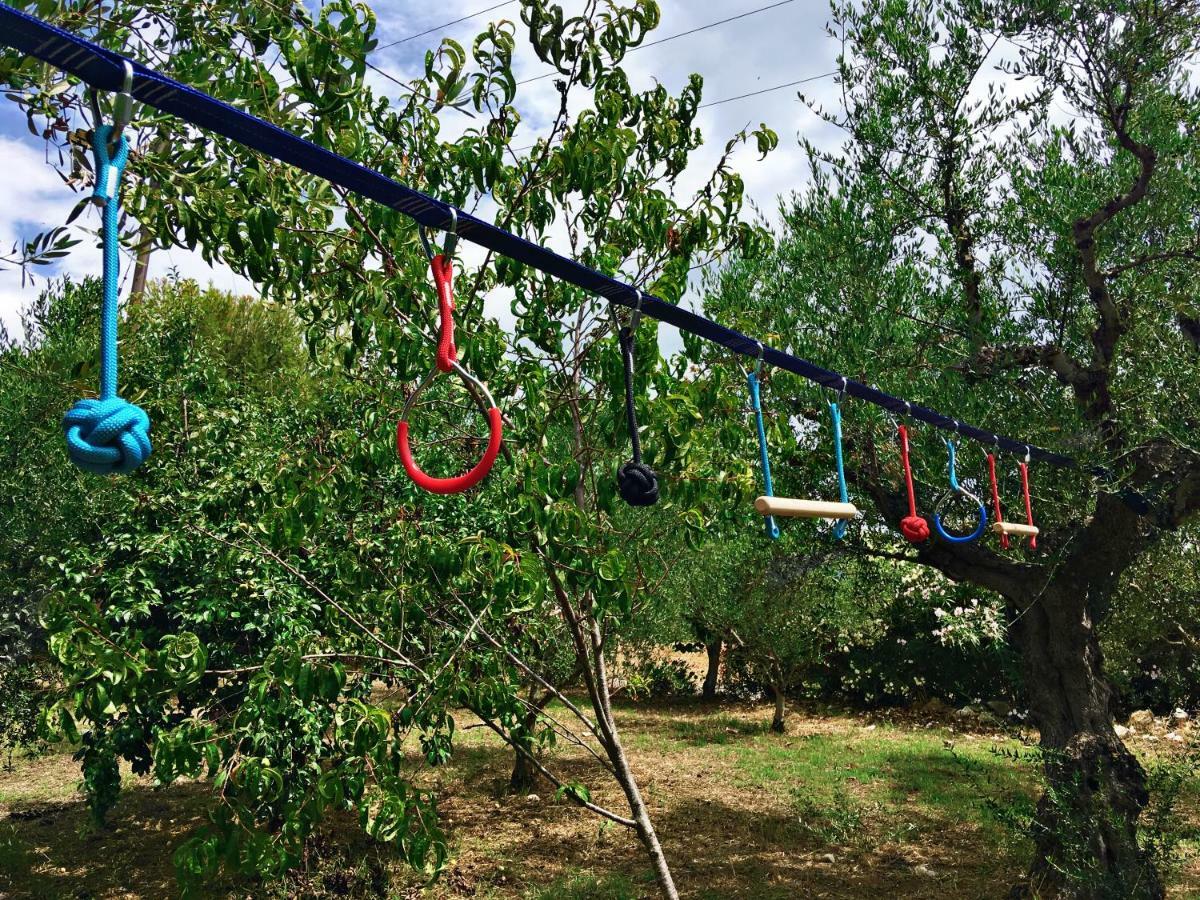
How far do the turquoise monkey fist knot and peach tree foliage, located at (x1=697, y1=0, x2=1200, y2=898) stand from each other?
11.6 feet

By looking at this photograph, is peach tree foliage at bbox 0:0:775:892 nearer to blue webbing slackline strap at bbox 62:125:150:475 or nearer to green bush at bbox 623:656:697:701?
blue webbing slackline strap at bbox 62:125:150:475

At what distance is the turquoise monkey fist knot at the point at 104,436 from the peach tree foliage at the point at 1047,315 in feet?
11.6

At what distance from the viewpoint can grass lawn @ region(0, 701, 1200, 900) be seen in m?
6.84

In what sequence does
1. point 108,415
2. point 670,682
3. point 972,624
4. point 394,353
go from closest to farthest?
point 108,415 < point 394,353 < point 972,624 < point 670,682

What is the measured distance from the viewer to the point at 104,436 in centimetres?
142

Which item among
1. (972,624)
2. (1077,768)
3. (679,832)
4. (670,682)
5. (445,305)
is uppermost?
(445,305)

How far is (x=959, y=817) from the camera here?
835cm

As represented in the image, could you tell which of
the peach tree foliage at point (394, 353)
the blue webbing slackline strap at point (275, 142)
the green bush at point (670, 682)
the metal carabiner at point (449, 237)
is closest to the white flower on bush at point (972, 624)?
the green bush at point (670, 682)

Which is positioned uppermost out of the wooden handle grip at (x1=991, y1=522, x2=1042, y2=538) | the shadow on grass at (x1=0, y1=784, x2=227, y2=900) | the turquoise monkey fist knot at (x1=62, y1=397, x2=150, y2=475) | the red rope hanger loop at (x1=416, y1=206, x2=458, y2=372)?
the red rope hanger loop at (x1=416, y1=206, x2=458, y2=372)

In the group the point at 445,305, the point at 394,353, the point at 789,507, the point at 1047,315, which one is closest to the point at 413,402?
the point at 445,305

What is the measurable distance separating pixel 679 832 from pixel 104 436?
773cm

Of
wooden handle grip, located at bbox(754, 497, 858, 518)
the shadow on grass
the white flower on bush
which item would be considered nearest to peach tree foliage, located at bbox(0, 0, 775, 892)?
wooden handle grip, located at bbox(754, 497, 858, 518)

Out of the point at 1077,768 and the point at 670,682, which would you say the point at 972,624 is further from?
the point at 670,682

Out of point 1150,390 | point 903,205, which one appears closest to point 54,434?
point 903,205
